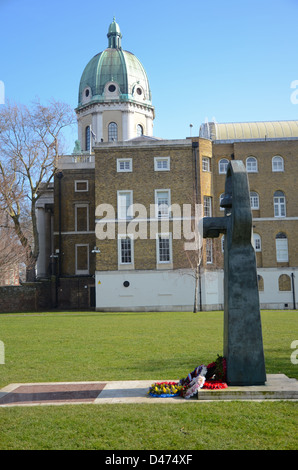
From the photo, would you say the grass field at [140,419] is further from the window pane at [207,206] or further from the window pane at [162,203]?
the window pane at [207,206]

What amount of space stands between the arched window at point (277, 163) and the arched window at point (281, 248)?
5.35 metres

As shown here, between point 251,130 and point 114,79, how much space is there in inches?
731

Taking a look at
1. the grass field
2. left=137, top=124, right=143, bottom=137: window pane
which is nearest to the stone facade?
left=137, top=124, right=143, bottom=137: window pane

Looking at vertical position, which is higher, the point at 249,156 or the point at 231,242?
the point at 249,156

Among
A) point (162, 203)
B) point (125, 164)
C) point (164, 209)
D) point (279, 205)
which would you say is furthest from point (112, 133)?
point (279, 205)

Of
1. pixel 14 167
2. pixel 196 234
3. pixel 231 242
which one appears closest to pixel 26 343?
pixel 231 242

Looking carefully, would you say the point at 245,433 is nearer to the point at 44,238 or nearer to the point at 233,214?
the point at 233,214

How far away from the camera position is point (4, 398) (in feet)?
28.2

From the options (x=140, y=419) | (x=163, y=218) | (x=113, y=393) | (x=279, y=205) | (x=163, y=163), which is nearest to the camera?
(x=140, y=419)

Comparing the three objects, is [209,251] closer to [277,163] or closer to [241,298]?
[277,163]

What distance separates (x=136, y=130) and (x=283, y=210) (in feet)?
69.6

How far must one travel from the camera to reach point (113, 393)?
870cm

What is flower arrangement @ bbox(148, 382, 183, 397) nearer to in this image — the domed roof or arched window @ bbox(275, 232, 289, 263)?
arched window @ bbox(275, 232, 289, 263)
